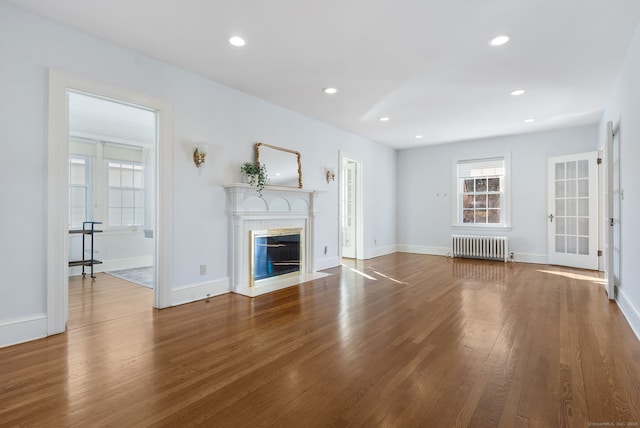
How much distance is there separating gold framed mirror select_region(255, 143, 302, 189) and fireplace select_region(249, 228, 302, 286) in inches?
29.5

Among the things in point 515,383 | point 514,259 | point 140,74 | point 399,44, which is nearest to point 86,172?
point 140,74

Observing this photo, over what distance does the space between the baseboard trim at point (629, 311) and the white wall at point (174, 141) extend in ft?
13.1

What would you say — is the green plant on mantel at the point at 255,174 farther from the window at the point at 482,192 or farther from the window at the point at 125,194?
the window at the point at 482,192

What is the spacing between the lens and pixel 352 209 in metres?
7.28

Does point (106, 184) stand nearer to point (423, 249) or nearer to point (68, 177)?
point (68, 177)

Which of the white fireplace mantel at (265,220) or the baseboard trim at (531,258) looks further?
the baseboard trim at (531,258)

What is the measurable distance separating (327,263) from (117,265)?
3.96m

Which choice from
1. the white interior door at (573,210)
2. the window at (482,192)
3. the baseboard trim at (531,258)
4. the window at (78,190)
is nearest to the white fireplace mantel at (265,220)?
the window at (78,190)

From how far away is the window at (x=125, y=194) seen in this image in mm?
6234

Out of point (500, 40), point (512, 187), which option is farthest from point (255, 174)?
point (512, 187)

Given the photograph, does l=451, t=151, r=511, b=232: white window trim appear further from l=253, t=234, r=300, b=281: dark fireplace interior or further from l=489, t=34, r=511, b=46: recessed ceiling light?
l=489, t=34, r=511, b=46: recessed ceiling light

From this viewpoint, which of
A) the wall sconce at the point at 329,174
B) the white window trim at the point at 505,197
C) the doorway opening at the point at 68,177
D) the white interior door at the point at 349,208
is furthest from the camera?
the white interior door at the point at 349,208

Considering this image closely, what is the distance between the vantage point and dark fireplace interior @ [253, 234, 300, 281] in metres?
4.46

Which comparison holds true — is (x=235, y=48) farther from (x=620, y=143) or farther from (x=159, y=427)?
(x=620, y=143)
